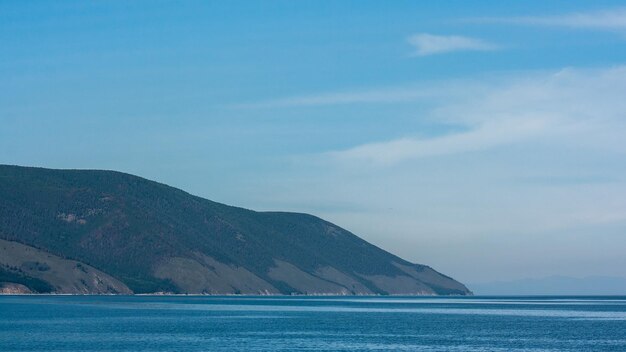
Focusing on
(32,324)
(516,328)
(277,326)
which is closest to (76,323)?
(32,324)

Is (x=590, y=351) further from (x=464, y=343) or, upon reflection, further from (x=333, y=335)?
(x=333, y=335)

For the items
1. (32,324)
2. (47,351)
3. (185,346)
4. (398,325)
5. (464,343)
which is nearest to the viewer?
(47,351)

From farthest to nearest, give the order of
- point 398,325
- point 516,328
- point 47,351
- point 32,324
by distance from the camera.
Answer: point 398,325 < point 516,328 < point 32,324 < point 47,351

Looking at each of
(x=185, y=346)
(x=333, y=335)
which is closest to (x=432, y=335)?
(x=333, y=335)

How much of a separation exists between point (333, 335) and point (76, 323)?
40089mm

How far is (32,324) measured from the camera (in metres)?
145

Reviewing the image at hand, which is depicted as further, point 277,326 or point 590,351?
point 277,326

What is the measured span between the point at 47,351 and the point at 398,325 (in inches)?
2950

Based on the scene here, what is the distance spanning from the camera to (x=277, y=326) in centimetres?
15738

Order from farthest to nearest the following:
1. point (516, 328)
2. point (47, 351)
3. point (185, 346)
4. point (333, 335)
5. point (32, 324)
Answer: point (516, 328)
point (32, 324)
point (333, 335)
point (185, 346)
point (47, 351)

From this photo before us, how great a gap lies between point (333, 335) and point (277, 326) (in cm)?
2409

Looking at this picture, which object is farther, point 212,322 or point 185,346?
point 212,322

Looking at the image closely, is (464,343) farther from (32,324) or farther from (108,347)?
(32,324)

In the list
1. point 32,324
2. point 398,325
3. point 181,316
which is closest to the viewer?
point 32,324
